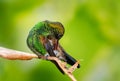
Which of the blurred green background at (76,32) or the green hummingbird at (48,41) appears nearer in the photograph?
the green hummingbird at (48,41)

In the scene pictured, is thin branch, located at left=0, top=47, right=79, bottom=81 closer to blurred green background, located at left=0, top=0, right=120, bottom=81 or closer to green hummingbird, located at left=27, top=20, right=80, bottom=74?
green hummingbird, located at left=27, top=20, right=80, bottom=74

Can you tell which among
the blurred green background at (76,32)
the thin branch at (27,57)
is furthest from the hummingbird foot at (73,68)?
the blurred green background at (76,32)

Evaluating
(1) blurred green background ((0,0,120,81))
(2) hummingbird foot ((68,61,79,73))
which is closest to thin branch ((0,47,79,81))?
(2) hummingbird foot ((68,61,79,73))

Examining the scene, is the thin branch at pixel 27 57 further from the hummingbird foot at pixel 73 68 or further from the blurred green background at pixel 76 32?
the blurred green background at pixel 76 32

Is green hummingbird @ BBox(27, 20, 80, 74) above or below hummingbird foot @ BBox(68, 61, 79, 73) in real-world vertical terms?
above

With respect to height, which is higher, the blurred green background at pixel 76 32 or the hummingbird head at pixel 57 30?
the hummingbird head at pixel 57 30

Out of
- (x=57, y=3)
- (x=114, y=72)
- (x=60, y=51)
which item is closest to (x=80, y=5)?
(x=57, y=3)
